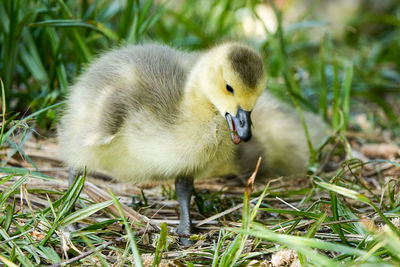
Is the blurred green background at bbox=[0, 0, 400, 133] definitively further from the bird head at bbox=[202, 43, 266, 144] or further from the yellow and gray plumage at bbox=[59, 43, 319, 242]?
the bird head at bbox=[202, 43, 266, 144]

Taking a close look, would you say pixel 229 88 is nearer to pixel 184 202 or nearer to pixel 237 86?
pixel 237 86

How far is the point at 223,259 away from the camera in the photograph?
4.85 feet

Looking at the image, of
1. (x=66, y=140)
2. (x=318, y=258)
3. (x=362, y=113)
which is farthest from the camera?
(x=362, y=113)

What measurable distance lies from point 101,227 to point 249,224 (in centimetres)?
56

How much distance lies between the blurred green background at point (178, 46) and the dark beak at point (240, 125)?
0.52m

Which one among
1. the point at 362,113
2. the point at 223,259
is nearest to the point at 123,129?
the point at 223,259

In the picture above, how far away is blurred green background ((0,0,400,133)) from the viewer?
8.53 ft

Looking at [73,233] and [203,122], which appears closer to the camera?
[73,233]

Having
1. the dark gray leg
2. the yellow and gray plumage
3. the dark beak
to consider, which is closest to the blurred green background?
the yellow and gray plumage

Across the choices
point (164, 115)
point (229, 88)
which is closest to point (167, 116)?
point (164, 115)

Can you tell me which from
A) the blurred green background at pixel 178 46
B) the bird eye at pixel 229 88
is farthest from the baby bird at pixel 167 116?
the blurred green background at pixel 178 46

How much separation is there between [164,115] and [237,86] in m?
0.33

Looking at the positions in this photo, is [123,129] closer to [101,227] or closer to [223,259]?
[101,227]

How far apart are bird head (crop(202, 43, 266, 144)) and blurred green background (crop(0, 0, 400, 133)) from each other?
390 mm
